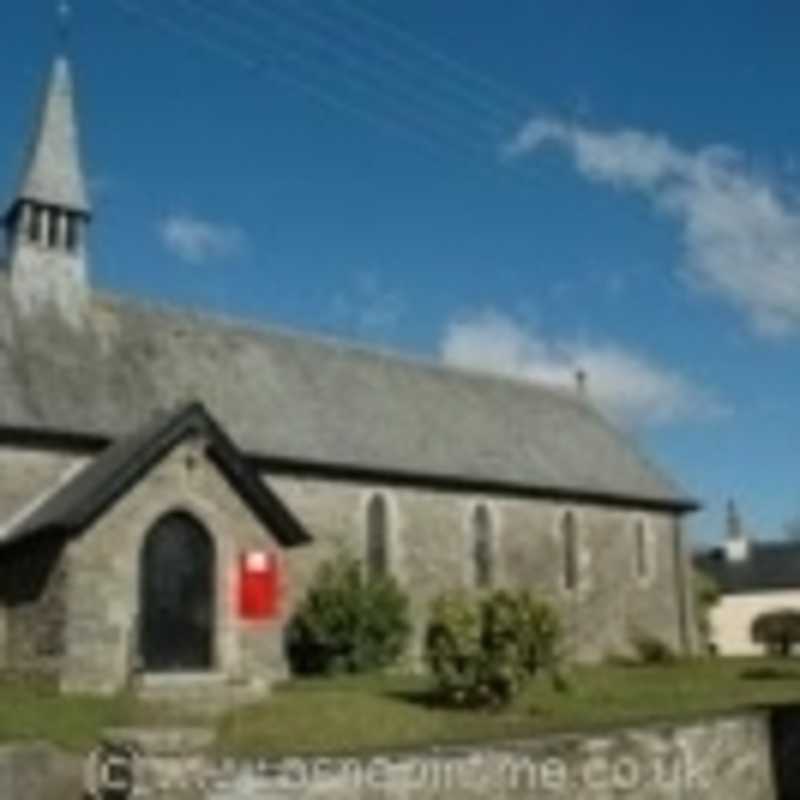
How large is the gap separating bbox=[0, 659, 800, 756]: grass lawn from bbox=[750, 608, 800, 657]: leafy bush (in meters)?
29.4

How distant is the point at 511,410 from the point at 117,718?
22.4m

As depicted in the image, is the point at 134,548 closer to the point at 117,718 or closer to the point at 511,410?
the point at 117,718

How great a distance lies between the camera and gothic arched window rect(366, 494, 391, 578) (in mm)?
33062

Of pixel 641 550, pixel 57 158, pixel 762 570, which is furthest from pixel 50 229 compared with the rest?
pixel 762 570

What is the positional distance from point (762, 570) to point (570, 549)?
28.9 m

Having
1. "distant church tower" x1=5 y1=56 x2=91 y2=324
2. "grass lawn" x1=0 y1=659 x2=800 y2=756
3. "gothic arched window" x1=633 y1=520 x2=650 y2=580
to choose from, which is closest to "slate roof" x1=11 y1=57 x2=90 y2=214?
"distant church tower" x1=5 y1=56 x2=91 y2=324

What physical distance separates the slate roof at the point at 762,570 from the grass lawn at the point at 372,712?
35884 mm

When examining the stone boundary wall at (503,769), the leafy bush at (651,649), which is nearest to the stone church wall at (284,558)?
the leafy bush at (651,649)

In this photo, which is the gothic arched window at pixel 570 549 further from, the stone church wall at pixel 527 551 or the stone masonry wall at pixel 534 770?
the stone masonry wall at pixel 534 770

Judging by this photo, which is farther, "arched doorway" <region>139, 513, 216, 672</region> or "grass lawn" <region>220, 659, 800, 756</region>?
"arched doorway" <region>139, 513, 216, 672</region>

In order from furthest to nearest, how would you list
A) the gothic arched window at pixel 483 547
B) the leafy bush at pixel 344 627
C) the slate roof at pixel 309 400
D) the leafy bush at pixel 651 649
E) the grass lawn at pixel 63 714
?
the leafy bush at pixel 651 649 → the gothic arched window at pixel 483 547 → the leafy bush at pixel 344 627 → the slate roof at pixel 309 400 → the grass lawn at pixel 63 714

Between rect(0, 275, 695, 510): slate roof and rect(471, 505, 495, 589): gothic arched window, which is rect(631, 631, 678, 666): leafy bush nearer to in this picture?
rect(0, 275, 695, 510): slate roof

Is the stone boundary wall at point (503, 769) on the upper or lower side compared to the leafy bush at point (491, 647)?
lower

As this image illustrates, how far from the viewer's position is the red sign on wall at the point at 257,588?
26.2m
